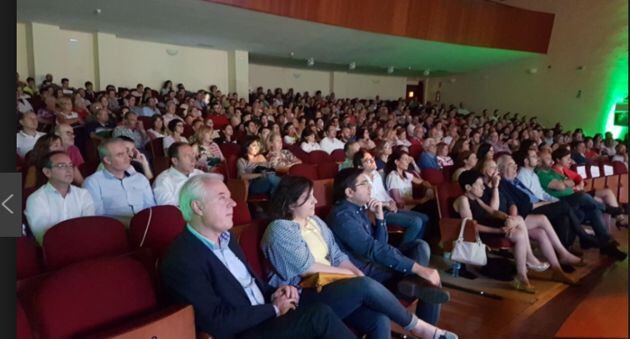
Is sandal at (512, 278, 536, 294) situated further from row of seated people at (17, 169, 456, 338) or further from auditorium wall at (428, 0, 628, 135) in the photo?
auditorium wall at (428, 0, 628, 135)

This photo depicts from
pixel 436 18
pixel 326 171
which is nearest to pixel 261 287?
pixel 326 171

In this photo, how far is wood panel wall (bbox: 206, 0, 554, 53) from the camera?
19.8ft

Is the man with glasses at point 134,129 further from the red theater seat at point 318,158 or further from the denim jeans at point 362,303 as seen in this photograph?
the denim jeans at point 362,303

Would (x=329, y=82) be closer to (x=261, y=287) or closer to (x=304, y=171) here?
(x=304, y=171)

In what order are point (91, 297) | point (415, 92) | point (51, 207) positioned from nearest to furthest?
point (91, 297)
point (51, 207)
point (415, 92)

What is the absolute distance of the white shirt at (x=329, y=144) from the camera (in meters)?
5.47

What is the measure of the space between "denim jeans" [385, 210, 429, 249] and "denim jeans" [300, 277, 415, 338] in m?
1.30

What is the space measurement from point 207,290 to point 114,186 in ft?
4.30

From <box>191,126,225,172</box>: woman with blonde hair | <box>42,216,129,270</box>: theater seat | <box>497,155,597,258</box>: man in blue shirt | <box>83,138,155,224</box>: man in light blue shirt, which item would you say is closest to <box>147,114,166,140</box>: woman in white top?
<box>191,126,225,172</box>: woman with blonde hair

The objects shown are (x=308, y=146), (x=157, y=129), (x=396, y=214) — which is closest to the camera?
(x=396, y=214)

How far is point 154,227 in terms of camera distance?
6.03 ft

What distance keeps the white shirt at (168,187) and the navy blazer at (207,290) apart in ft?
3.83

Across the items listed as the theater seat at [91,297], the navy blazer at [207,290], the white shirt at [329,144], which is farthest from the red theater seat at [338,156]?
the theater seat at [91,297]

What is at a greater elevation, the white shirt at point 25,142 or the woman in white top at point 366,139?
the white shirt at point 25,142
